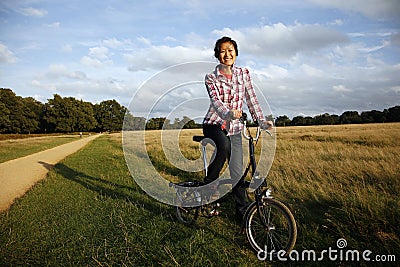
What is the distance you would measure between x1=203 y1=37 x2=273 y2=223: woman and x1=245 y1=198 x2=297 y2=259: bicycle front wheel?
0.55m

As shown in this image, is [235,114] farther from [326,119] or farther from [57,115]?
[57,115]

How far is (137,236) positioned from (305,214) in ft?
8.61

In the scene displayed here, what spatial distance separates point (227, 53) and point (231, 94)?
1.86ft

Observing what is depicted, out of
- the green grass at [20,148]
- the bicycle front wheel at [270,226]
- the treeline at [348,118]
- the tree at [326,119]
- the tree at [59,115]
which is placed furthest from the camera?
the tree at [59,115]

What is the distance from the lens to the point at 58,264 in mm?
3520

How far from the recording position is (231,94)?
400cm

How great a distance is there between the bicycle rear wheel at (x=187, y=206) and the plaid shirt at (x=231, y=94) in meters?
1.23

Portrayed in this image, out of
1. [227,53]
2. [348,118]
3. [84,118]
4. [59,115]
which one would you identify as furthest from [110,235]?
[84,118]

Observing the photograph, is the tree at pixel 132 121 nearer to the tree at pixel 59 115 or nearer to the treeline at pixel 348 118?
the treeline at pixel 348 118

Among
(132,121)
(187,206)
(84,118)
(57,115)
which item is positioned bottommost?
(187,206)

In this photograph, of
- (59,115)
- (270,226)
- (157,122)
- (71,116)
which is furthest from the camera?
(71,116)

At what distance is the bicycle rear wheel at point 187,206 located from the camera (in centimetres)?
454

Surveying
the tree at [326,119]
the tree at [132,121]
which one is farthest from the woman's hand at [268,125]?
the tree at [326,119]

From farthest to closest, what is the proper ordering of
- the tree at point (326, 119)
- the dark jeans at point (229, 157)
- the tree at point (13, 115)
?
the tree at point (13, 115) < the tree at point (326, 119) < the dark jeans at point (229, 157)
